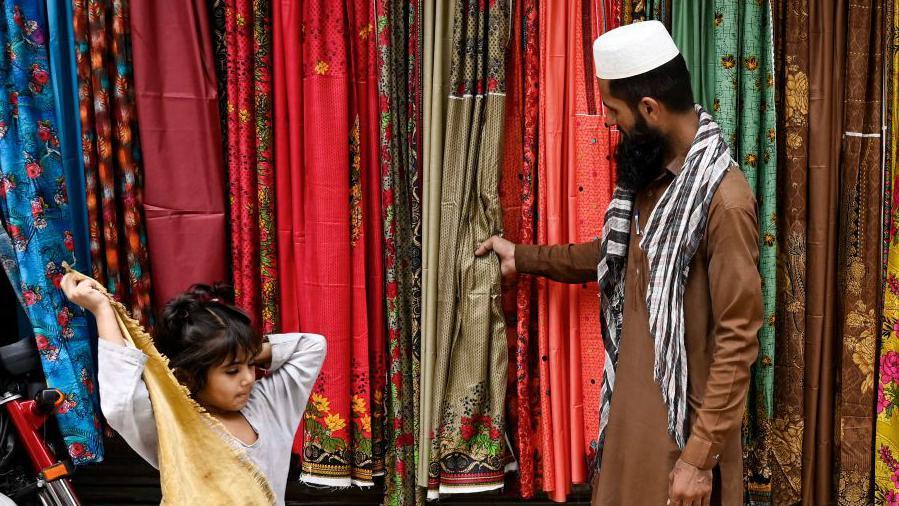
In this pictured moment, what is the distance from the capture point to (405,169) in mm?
2326

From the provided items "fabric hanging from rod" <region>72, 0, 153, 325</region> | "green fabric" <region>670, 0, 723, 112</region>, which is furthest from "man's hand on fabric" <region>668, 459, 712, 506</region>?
"fabric hanging from rod" <region>72, 0, 153, 325</region>

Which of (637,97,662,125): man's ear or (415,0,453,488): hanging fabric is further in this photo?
(415,0,453,488): hanging fabric

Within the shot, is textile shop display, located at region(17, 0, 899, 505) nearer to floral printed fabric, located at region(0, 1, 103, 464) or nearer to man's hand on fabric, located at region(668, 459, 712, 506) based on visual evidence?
floral printed fabric, located at region(0, 1, 103, 464)

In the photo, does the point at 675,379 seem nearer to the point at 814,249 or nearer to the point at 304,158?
the point at 814,249

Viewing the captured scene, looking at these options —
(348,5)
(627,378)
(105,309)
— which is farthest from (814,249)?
(105,309)

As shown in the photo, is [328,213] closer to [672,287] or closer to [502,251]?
[502,251]

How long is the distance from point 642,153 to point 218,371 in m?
1.07

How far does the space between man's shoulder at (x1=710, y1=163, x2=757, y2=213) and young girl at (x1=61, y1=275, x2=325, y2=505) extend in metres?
0.98

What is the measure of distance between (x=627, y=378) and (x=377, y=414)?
855 millimetres

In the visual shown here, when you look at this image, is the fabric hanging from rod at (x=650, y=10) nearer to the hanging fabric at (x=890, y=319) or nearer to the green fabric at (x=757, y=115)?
the green fabric at (x=757, y=115)

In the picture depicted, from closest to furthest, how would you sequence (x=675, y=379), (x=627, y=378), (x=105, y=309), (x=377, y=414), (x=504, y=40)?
(x=105, y=309) → (x=675, y=379) → (x=627, y=378) → (x=504, y=40) → (x=377, y=414)

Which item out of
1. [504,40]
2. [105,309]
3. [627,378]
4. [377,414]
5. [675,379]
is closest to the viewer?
[105,309]

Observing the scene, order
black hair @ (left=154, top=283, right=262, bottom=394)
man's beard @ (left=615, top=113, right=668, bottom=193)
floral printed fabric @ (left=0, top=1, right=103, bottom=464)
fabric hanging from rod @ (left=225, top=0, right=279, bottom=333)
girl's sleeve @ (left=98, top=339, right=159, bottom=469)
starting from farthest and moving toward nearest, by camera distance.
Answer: fabric hanging from rod @ (left=225, top=0, right=279, bottom=333) < floral printed fabric @ (left=0, top=1, right=103, bottom=464) < man's beard @ (left=615, top=113, right=668, bottom=193) < black hair @ (left=154, top=283, right=262, bottom=394) < girl's sleeve @ (left=98, top=339, right=159, bottom=469)

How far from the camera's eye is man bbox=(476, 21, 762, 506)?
163cm
